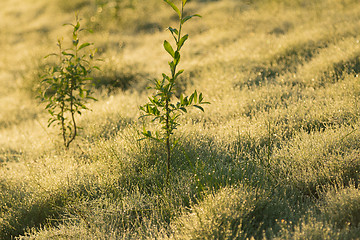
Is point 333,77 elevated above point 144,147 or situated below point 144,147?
above

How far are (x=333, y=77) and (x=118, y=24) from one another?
292 inches

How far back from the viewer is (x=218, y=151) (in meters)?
3.30

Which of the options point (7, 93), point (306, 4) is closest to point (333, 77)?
point (306, 4)

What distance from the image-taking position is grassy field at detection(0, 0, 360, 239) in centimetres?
239

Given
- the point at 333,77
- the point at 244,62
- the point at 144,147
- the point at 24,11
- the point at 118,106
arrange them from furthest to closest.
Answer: the point at 24,11, the point at 244,62, the point at 118,106, the point at 333,77, the point at 144,147

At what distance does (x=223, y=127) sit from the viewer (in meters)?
3.74

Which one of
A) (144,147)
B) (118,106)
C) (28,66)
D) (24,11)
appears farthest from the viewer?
(24,11)

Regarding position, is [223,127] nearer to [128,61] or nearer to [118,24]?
[128,61]

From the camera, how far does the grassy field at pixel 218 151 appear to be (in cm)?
239

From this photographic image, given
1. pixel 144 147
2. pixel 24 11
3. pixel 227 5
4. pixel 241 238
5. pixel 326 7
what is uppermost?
pixel 24 11

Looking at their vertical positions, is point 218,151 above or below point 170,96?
below

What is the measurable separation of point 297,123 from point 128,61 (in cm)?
436

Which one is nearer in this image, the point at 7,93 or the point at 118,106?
the point at 118,106

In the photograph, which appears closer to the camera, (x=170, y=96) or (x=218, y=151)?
(x=170, y=96)
